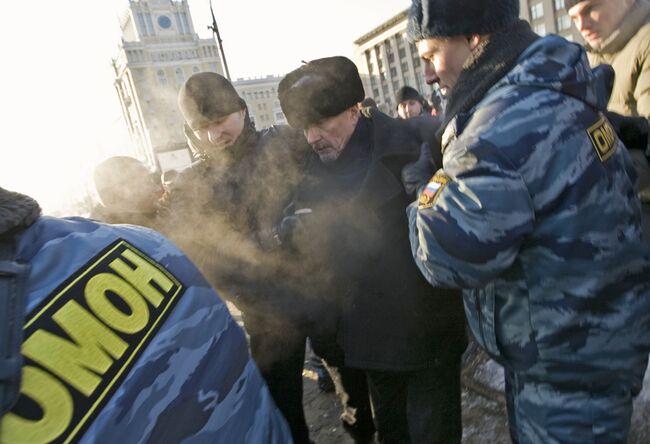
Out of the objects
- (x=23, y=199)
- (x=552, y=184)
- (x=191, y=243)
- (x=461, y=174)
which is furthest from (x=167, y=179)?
(x=552, y=184)

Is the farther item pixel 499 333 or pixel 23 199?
pixel 499 333

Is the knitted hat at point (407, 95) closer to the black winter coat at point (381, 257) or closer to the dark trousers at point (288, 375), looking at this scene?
the black winter coat at point (381, 257)

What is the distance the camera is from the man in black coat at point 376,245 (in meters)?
1.84

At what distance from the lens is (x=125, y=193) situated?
2385 millimetres

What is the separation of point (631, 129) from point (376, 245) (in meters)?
1.15

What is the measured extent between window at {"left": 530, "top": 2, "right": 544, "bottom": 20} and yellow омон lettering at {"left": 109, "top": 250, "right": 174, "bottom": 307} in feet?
181

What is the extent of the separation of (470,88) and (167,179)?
2.15 meters

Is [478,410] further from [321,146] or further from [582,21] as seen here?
[582,21]

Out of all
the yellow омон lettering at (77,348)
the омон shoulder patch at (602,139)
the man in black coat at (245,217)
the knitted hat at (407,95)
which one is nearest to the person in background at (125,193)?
the man in black coat at (245,217)

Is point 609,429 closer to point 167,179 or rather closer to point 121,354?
point 121,354

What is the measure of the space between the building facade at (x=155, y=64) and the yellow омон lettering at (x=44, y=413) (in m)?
65.7

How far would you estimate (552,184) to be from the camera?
3.80 feet

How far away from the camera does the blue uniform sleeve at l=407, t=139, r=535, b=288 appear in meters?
1.12

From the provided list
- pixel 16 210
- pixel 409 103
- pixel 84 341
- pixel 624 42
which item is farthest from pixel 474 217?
pixel 409 103
